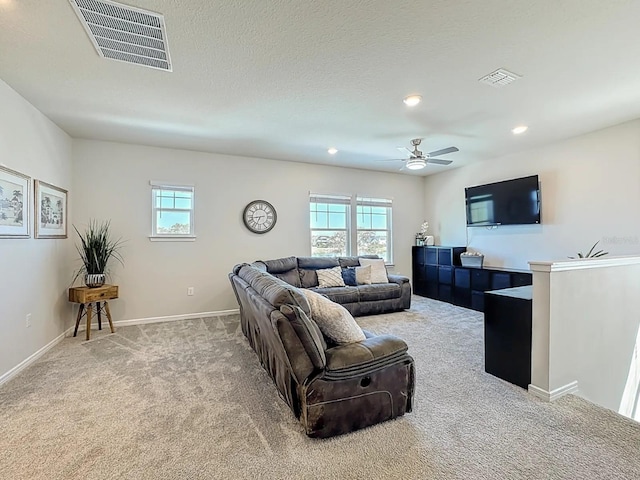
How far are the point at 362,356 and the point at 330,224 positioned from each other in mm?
4204

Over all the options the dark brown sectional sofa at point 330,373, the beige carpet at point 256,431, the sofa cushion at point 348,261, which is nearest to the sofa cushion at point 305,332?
the dark brown sectional sofa at point 330,373

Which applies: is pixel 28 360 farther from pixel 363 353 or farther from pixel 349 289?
pixel 349 289

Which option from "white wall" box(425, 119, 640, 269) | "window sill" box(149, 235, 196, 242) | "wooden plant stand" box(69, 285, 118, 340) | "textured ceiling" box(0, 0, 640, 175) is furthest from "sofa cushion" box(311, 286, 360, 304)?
"wooden plant stand" box(69, 285, 118, 340)

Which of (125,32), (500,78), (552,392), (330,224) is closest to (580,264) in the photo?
(552,392)

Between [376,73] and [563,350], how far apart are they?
2797 mm

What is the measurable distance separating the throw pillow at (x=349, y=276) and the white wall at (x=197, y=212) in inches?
33.0

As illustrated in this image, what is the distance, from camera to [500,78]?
270 centimetres

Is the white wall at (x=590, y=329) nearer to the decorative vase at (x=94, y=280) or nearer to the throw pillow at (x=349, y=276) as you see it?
the throw pillow at (x=349, y=276)

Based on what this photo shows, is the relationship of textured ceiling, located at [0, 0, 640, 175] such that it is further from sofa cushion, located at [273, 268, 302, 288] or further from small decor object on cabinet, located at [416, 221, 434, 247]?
small decor object on cabinet, located at [416, 221, 434, 247]

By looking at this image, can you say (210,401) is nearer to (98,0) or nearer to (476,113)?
(98,0)

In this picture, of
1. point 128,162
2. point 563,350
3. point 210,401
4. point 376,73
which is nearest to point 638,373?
point 563,350

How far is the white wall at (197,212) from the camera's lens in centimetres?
446

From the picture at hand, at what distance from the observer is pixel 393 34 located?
212cm

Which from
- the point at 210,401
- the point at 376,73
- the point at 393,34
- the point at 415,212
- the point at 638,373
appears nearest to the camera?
the point at 393,34
